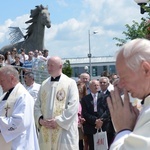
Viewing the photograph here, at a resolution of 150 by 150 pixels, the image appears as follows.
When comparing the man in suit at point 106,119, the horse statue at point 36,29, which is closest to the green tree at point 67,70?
the horse statue at point 36,29

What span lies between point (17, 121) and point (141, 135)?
455 centimetres

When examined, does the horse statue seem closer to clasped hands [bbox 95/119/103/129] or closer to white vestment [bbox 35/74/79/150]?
clasped hands [bbox 95/119/103/129]

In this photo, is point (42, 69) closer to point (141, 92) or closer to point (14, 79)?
point (14, 79)

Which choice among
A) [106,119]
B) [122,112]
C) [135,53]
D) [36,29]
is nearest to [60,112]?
[106,119]

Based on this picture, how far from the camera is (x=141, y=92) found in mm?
2713

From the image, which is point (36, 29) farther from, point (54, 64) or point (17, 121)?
point (17, 121)

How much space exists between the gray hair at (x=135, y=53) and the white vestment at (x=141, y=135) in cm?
21

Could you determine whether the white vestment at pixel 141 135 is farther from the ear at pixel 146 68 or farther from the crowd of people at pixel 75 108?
the ear at pixel 146 68

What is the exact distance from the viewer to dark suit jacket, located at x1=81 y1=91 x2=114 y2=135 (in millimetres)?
9992

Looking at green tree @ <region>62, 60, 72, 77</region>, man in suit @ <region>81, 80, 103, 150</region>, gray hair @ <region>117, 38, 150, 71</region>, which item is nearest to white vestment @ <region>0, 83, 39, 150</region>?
man in suit @ <region>81, 80, 103, 150</region>

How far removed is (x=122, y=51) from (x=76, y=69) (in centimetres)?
5795

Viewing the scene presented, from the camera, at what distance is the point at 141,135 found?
2592mm

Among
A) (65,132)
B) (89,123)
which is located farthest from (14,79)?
(89,123)

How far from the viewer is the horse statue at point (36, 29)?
2416cm
